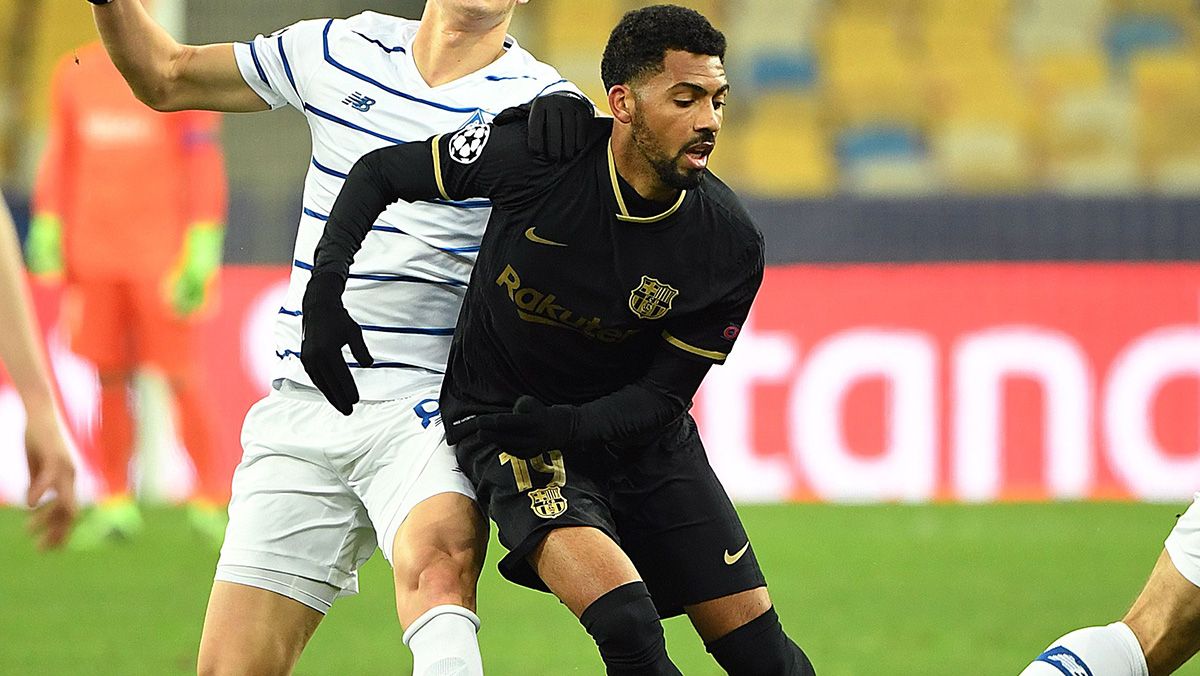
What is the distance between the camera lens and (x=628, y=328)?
3.56 meters

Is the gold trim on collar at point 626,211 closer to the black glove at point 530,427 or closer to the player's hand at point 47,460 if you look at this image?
the black glove at point 530,427

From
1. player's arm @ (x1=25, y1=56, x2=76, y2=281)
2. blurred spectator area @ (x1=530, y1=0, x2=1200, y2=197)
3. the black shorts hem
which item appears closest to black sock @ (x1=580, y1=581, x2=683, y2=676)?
the black shorts hem

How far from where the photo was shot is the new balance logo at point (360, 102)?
12.6 ft

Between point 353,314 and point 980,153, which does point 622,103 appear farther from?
point 980,153

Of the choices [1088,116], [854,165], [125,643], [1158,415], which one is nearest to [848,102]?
[854,165]

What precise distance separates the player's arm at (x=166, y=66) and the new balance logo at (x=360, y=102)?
9.2 inches

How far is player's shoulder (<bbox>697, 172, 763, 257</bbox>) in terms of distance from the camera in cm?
357

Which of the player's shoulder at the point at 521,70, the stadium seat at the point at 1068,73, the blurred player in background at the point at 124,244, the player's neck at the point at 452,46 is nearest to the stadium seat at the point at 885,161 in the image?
the stadium seat at the point at 1068,73

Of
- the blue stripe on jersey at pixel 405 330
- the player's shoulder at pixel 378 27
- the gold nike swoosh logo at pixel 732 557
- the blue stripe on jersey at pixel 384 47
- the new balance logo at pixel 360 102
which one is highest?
the player's shoulder at pixel 378 27

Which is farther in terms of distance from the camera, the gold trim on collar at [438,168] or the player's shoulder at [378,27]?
the player's shoulder at [378,27]

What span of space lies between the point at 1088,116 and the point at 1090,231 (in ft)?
6.17

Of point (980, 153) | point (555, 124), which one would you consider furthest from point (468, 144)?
point (980, 153)

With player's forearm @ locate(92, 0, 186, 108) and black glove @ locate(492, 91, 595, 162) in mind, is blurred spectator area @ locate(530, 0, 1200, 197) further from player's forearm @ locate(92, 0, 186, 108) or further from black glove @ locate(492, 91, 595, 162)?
black glove @ locate(492, 91, 595, 162)

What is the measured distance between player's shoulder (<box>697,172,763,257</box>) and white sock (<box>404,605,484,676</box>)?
2.97ft
